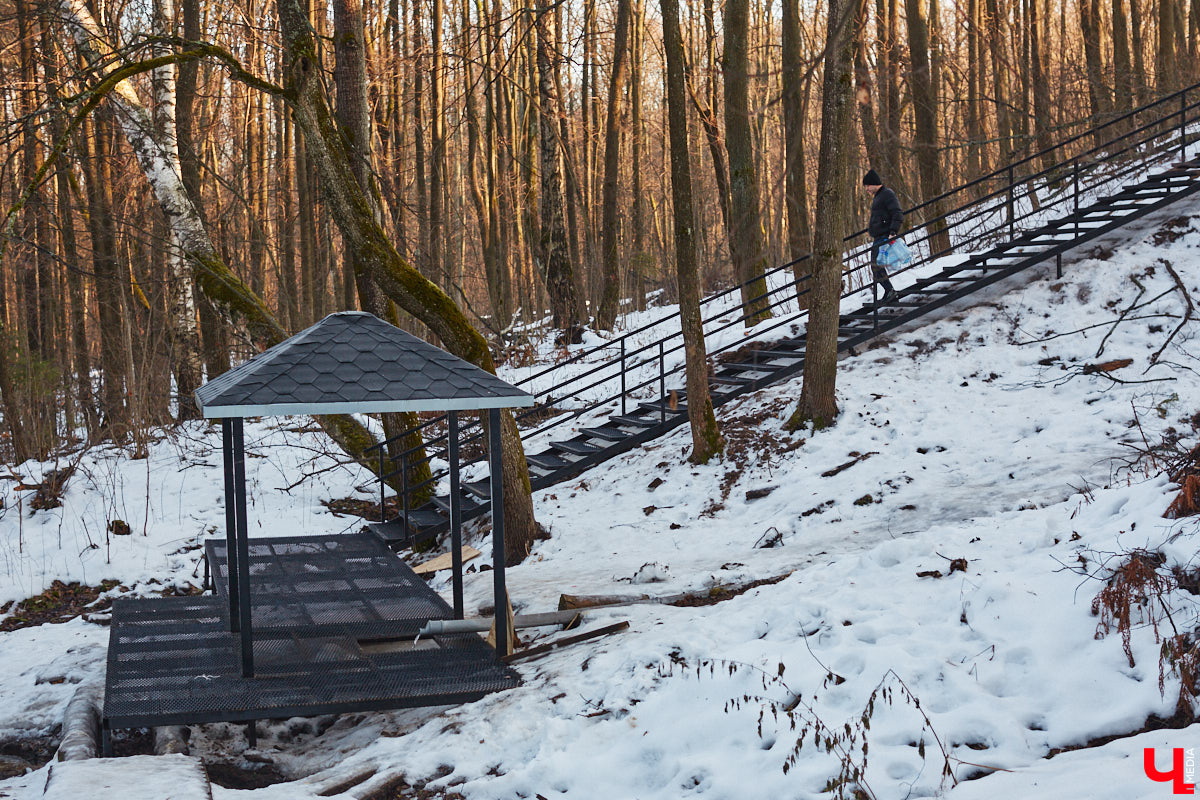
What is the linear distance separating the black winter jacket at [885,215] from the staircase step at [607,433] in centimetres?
471

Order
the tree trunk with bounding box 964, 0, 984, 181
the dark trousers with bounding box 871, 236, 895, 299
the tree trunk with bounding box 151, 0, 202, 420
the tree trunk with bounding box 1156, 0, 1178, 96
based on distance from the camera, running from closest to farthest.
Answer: the dark trousers with bounding box 871, 236, 895, 299 < the tree trunk with bounding box 151, 0, 202, 420 < the tree trunk with bounding box 1156, 0, 1178, 96 < the tree trunk with bounding box 964, 0, 984, 181

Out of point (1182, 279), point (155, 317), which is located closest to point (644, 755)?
point (1182, 279)

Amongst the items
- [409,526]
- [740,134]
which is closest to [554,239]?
[740,134]

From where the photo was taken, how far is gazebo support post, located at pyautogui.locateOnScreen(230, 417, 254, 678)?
624 centimetres

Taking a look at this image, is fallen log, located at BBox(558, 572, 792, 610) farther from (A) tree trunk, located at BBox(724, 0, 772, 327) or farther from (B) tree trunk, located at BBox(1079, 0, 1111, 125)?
(B) tree trunk, located at BBox(1079, 0, 1111, 125)

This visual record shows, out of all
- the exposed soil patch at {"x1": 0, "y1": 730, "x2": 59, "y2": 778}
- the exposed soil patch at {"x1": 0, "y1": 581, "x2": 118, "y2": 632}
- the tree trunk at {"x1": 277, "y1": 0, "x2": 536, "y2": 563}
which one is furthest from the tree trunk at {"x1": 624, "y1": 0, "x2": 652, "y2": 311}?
the exposed soil patch at {"x1": 0, "y1": 730, "x2": 59, "y2": 778}

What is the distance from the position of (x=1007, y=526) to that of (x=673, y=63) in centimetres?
646

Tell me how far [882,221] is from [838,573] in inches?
333

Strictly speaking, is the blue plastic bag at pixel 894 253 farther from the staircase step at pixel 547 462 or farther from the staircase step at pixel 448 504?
the staircase step at pixel 448 504

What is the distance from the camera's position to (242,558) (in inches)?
245

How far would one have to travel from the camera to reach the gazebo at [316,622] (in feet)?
19.4

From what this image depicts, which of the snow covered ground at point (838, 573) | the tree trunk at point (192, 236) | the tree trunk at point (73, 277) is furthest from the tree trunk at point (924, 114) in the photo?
the tree trunk at point (73, 277)

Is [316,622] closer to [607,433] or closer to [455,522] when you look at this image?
[455,522]

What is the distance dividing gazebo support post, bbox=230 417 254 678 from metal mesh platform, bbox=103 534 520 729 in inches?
5.6
